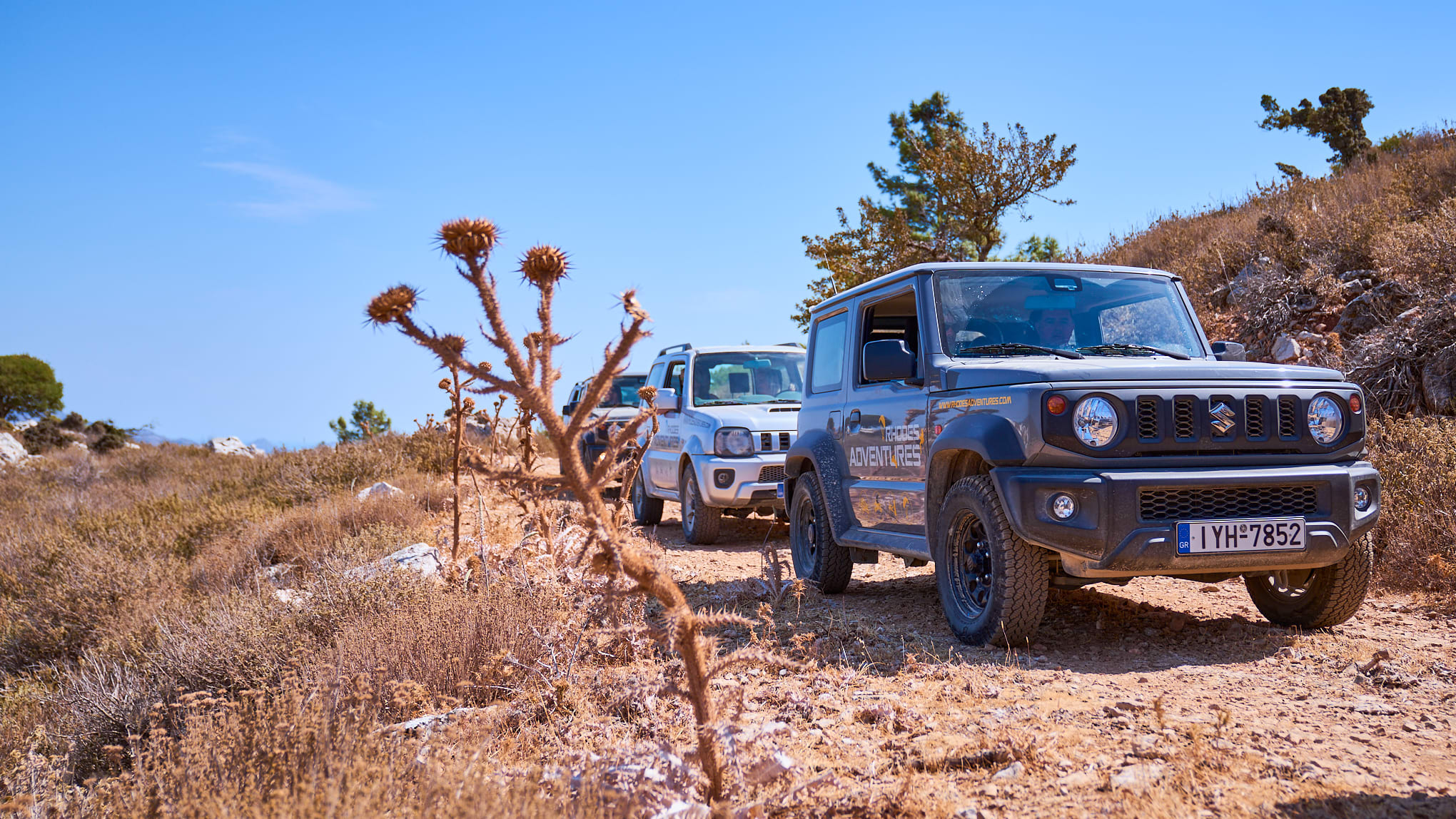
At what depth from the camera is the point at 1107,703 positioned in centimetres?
366

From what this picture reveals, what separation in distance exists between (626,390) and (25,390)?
3702 cm

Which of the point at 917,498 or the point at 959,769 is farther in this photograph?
the point at 917,498

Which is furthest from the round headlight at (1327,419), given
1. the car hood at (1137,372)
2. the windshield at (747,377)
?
the windshield at (747,377)

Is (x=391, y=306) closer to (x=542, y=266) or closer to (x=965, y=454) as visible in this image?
(x=542, y=266)

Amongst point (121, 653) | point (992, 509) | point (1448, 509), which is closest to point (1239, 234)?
point (1448, 509)

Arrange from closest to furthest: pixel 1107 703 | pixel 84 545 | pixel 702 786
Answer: pixel 702 786 → pixel 1107 703 → pixel 84 545

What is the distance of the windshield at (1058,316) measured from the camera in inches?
201

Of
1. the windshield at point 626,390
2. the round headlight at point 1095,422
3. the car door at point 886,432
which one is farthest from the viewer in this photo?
the windshield at point 626,390

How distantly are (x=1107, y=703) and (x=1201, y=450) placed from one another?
1.28 m

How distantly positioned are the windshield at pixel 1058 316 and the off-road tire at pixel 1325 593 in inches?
50.5

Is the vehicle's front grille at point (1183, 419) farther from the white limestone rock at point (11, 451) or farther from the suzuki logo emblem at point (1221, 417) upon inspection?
the white limestone rock at point (11, 451)

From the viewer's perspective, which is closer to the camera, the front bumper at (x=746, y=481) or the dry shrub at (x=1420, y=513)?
the dry shrub at (x=1420, y=513)

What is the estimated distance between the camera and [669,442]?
984cm

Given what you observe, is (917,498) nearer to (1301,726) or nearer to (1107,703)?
(1107,703)
